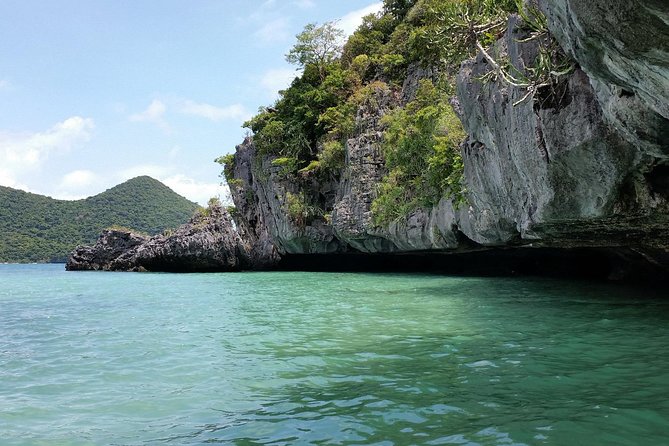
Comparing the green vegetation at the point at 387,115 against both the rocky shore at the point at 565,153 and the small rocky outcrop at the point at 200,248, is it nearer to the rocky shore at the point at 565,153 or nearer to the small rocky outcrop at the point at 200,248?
the rocky shore at the point at 565,153

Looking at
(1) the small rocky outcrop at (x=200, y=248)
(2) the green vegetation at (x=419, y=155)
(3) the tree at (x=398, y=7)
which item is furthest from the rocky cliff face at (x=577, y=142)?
Result: (1) the small rocky outcrop at (x=200, y=248)

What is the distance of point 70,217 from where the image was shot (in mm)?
82812

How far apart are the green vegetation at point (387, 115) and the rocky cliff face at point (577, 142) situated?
177 centimetres

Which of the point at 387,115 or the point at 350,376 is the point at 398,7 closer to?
the point at 387,115

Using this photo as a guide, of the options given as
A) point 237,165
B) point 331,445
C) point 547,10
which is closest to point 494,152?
point 547,10

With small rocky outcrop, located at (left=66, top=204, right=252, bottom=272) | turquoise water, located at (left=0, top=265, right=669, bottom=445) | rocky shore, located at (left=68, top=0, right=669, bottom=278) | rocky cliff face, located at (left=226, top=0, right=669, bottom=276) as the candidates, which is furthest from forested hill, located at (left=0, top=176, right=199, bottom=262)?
Result: turquoise water, located at (left=0, top=265, right=669, bottom=445)

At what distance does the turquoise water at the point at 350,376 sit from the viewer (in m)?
4.35

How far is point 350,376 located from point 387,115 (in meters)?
20.5

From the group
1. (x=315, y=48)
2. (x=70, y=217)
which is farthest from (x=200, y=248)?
(x=70, y=217)

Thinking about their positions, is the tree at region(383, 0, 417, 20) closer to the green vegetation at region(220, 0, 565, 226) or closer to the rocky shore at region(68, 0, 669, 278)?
the green vegetation at region(220, 0, 565, 226)

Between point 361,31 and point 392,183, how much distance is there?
46.2ft

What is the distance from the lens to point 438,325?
914cm

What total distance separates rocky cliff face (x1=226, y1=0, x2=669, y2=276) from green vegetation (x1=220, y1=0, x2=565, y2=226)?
177cm

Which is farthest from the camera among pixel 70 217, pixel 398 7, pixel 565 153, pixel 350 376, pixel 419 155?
pixel 70 217
